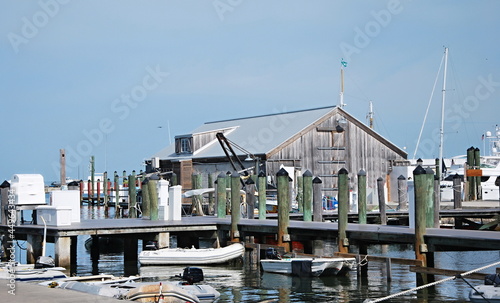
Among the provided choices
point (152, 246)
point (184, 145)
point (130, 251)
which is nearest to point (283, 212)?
point (152, 246)

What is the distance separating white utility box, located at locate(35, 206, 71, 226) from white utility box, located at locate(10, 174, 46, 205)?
832 millimetres

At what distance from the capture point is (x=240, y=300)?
19.1 m

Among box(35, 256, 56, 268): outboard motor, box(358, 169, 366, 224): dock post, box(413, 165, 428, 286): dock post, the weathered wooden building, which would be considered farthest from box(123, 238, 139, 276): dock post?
the weathered wooden building

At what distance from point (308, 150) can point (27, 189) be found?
23959 mm

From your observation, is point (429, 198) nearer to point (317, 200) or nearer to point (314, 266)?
point (314, 266)

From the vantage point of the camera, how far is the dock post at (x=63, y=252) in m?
23.9

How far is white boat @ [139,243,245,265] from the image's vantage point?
81.1 ft

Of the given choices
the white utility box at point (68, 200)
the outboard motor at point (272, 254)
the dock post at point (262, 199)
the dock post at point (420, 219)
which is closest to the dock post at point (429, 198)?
the dock post at point (420, 219)

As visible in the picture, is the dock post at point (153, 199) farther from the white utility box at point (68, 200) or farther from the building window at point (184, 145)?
the building window at point (184, 145)

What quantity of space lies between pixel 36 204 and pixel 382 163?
28122 mm

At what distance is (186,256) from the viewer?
24.9 metres

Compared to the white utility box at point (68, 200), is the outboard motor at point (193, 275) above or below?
below

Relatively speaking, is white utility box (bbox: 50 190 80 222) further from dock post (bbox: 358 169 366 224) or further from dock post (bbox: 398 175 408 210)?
dock post (bbox: 398 175 408 210)

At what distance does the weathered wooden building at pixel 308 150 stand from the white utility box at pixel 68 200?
1892cm
